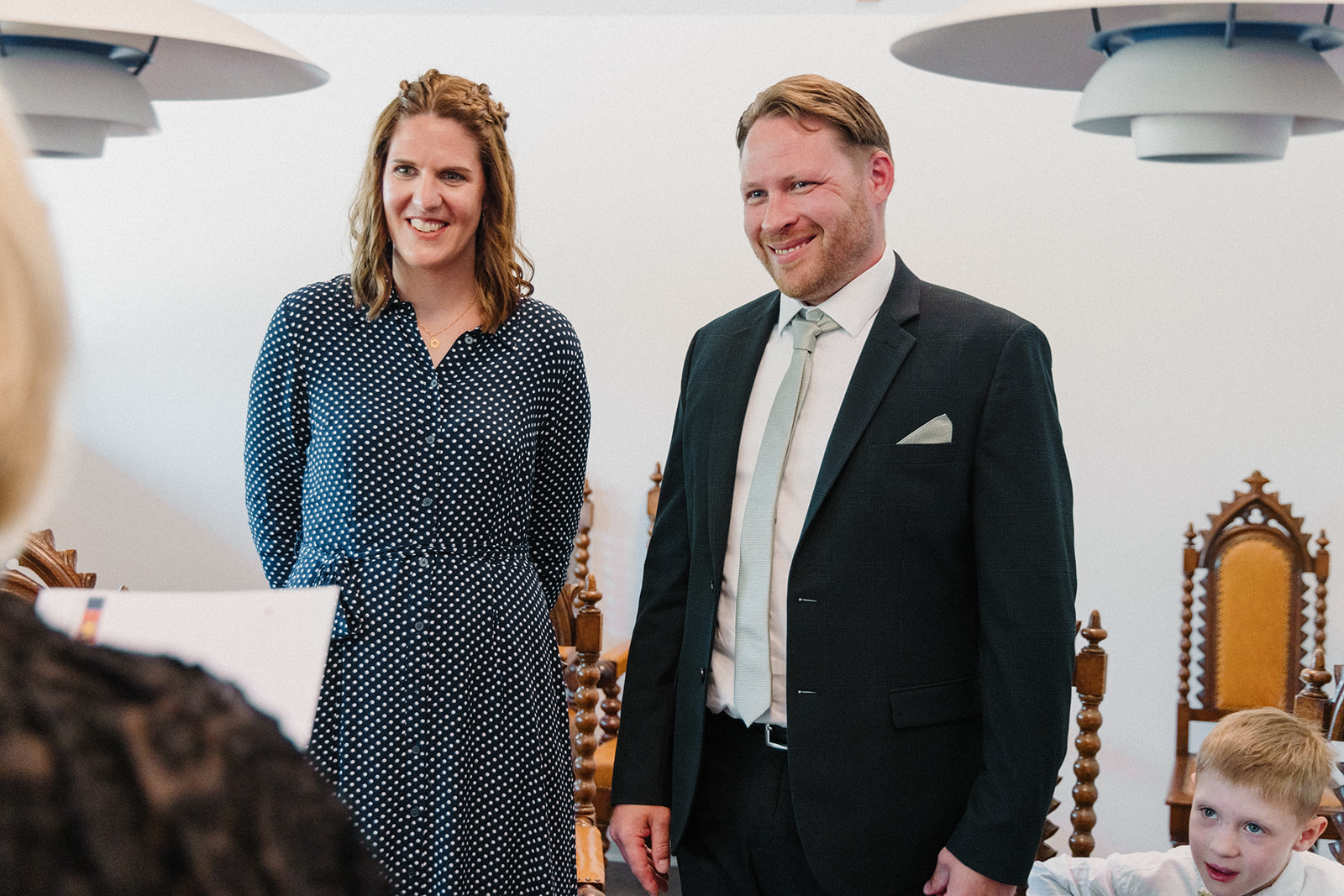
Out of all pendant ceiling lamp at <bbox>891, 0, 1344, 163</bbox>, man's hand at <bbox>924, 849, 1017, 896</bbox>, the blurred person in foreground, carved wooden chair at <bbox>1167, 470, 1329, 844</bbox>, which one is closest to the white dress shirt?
man's hand at <bbox>924, 849, 1017, 896</bbox>

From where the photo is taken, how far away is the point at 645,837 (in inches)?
70.9

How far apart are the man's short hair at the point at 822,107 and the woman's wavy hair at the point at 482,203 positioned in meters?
0.43

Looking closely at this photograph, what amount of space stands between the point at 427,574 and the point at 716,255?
2690 millimetres

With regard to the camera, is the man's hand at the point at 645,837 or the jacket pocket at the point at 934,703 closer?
the jacket pocket at the point at 934,703

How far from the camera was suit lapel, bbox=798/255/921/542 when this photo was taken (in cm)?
162

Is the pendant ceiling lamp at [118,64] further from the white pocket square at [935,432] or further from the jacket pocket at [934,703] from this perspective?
the jacket pocket at [934,703]

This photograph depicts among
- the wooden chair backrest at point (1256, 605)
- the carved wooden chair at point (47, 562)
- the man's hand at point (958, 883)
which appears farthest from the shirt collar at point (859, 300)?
the wooden chair backrest at point (1256, 605)

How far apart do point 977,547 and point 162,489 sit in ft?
11.8

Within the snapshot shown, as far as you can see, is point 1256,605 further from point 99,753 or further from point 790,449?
point 99,753

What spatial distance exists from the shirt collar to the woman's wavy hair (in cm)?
48

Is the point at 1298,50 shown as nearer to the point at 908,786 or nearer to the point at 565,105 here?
the point at 908,786

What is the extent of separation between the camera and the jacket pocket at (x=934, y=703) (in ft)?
5.28

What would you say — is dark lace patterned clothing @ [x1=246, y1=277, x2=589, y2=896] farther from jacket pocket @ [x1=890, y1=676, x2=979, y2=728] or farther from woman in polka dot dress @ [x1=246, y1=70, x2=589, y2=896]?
jacket pocket @ [x1=890, y1=676, x2=979, y2=728]

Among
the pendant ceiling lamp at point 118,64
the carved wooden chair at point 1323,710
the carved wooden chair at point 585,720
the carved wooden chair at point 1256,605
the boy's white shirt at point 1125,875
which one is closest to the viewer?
the pendant ceiling lamp at point 118,64
